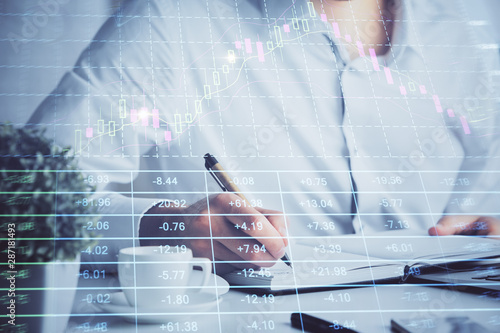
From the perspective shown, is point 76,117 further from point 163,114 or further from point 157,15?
point 157,15

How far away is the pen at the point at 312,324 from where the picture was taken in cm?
71

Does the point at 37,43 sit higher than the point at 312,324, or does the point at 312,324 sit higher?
the point at 37,43

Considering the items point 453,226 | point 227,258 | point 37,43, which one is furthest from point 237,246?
point 37,43

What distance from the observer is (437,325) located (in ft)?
2.44

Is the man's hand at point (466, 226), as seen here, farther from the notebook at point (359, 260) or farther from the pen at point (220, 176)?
the pen at point (220, 176)

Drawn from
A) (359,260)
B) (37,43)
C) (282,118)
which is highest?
(37,43)

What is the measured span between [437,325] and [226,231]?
1.20ft

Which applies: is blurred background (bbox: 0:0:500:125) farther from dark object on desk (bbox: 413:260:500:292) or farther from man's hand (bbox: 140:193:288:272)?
dark object on desk (bbox: 413:260:500:292)

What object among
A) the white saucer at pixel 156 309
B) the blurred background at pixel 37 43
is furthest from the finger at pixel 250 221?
the blurred background at pixel 37 43

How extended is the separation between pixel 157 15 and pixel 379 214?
558 mm

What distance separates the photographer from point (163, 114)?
0.83 meters

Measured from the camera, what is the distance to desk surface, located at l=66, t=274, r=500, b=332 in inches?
27.0

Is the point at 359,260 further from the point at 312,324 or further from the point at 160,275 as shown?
the point at 160,275

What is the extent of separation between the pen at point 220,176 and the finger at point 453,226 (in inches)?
13.5
